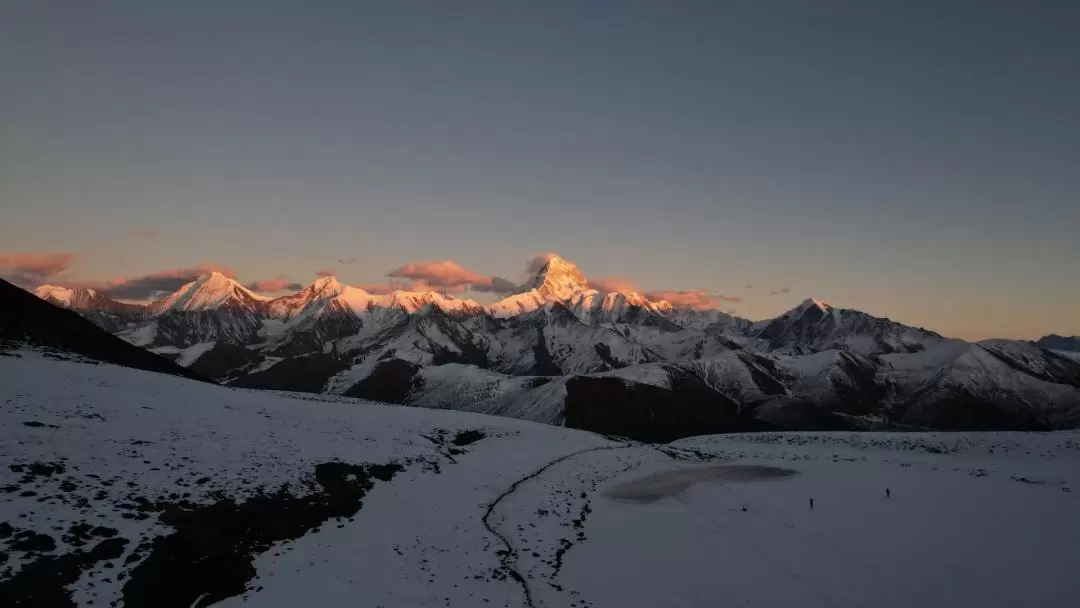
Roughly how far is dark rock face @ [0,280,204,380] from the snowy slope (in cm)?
848

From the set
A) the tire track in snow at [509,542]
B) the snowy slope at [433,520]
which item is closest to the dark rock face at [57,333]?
the snowy slope at [433,520]

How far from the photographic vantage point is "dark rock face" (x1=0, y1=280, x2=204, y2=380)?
4959 centimetres

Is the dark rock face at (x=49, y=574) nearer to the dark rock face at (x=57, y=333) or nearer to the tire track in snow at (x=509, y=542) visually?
the tire track in snow at (x=509, y=542)

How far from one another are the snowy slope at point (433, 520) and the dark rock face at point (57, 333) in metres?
8.48

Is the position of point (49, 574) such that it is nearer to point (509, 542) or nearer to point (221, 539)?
point (221, 539)

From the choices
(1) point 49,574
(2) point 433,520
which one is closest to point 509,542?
(2) point 433,520

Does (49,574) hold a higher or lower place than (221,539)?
higher

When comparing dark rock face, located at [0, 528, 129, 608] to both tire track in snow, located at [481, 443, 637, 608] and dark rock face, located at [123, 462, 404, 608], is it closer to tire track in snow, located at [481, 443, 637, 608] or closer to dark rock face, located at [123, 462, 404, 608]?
dark rock face, located at [123, 462, 404, 608]

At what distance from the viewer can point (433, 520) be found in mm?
27438

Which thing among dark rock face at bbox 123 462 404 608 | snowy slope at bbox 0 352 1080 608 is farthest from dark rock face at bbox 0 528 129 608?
dark rock face at bbox 123 462 404 608

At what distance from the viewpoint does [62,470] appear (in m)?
22.4

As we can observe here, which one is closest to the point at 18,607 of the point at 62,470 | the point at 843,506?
the point at 62,470

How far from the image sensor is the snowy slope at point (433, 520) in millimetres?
19031

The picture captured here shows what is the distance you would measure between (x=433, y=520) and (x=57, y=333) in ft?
173
